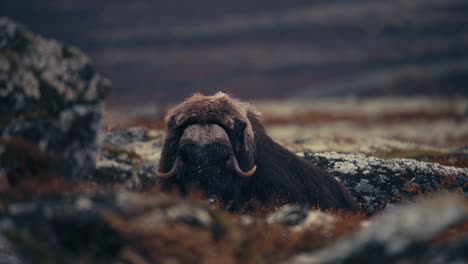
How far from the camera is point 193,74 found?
5184 cm

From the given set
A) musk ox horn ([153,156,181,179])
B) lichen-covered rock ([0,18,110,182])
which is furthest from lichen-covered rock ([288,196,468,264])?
musk ox horn ([153,156,181,179])

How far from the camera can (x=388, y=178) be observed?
33.9 feet

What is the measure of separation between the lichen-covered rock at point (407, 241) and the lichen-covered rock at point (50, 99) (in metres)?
2.79

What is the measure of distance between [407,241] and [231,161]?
11.5ft

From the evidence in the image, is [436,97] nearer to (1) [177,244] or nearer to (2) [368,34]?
(2) [368,34]

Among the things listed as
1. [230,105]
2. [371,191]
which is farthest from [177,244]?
[371,191]

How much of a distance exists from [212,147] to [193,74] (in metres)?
44.1

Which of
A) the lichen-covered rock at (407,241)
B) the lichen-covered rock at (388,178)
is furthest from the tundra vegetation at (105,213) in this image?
the lichen-covered rock at (388,178)

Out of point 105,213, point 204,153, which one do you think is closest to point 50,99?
point 105,213

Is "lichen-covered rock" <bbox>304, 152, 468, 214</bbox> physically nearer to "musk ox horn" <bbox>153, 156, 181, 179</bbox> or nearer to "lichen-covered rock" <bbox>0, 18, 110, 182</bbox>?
"musk ox horn" <bbox>153, 156, 181, 179</bbox>

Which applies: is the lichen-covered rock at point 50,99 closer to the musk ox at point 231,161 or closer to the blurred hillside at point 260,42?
the musk ox at point 231,161

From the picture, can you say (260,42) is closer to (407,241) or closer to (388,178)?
(388,178)

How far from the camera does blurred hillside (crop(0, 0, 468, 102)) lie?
47.2 m

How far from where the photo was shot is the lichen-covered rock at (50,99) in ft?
21.1
